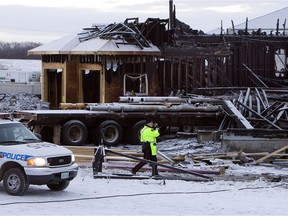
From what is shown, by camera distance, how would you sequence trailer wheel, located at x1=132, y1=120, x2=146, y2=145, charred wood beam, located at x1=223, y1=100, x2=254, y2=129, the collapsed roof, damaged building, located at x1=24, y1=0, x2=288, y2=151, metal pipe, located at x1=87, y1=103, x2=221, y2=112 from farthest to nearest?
damaged building, located at x1=24, y1=0, x2=288, y2=151
the collapsed roof
trailer wheel, located at x1=132, y1=120, x2=146, y2=145
metal pipe, located at x1=87, y1=103, x2=221, y2=112
charred wood beam, located at x1=223, y1=100, x2=254, y2=129

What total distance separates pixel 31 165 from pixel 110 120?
48.3ft

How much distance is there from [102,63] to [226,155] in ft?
53.2

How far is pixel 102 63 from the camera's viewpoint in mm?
37188

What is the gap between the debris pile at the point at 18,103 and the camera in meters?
43.3

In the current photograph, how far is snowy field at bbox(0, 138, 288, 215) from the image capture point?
13453 mm

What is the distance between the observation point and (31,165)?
1491 cm

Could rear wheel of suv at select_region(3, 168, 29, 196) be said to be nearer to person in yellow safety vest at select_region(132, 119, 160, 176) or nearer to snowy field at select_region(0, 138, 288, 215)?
snowy field at select_region(0, 138, 288, 215)

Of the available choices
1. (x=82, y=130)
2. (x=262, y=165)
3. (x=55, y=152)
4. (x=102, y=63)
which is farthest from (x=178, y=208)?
(x=102, y=63)

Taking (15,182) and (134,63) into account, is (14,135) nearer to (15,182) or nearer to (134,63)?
(15,182)

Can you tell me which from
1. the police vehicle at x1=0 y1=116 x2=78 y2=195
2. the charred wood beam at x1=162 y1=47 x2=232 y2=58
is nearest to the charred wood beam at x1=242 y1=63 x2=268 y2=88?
the charred wood beam at x1=162 y1=47 x2=232 y2=58

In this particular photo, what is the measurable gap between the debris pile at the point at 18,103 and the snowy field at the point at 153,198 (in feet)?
81.0

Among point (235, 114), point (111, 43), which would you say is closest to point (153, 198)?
point (235, 114)

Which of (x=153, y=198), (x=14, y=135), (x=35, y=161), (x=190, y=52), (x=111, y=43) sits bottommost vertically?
(x=153, y=198)

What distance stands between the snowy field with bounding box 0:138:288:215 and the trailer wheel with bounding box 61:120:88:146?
9.08 m
